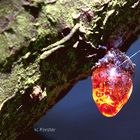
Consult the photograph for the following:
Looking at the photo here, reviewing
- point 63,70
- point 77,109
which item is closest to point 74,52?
point 63,70

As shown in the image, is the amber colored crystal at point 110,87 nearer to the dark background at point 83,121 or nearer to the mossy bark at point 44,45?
the mossy bark at point 44,45

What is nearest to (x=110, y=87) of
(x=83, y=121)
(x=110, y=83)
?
(x=110, y=83)

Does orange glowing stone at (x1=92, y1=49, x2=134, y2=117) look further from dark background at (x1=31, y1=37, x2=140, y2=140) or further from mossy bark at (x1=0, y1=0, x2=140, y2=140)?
dark background at (x1=31, y1=37, x2=140, y2=140)

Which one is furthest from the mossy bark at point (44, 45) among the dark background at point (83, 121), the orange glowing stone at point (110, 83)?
the dark background at point (83, 121)

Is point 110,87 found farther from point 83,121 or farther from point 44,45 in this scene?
point 83,121

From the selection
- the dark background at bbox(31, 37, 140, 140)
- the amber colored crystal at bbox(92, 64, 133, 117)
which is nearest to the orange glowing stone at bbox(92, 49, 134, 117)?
the amber colored crystal at bbox(92, 64, 133, 117)
